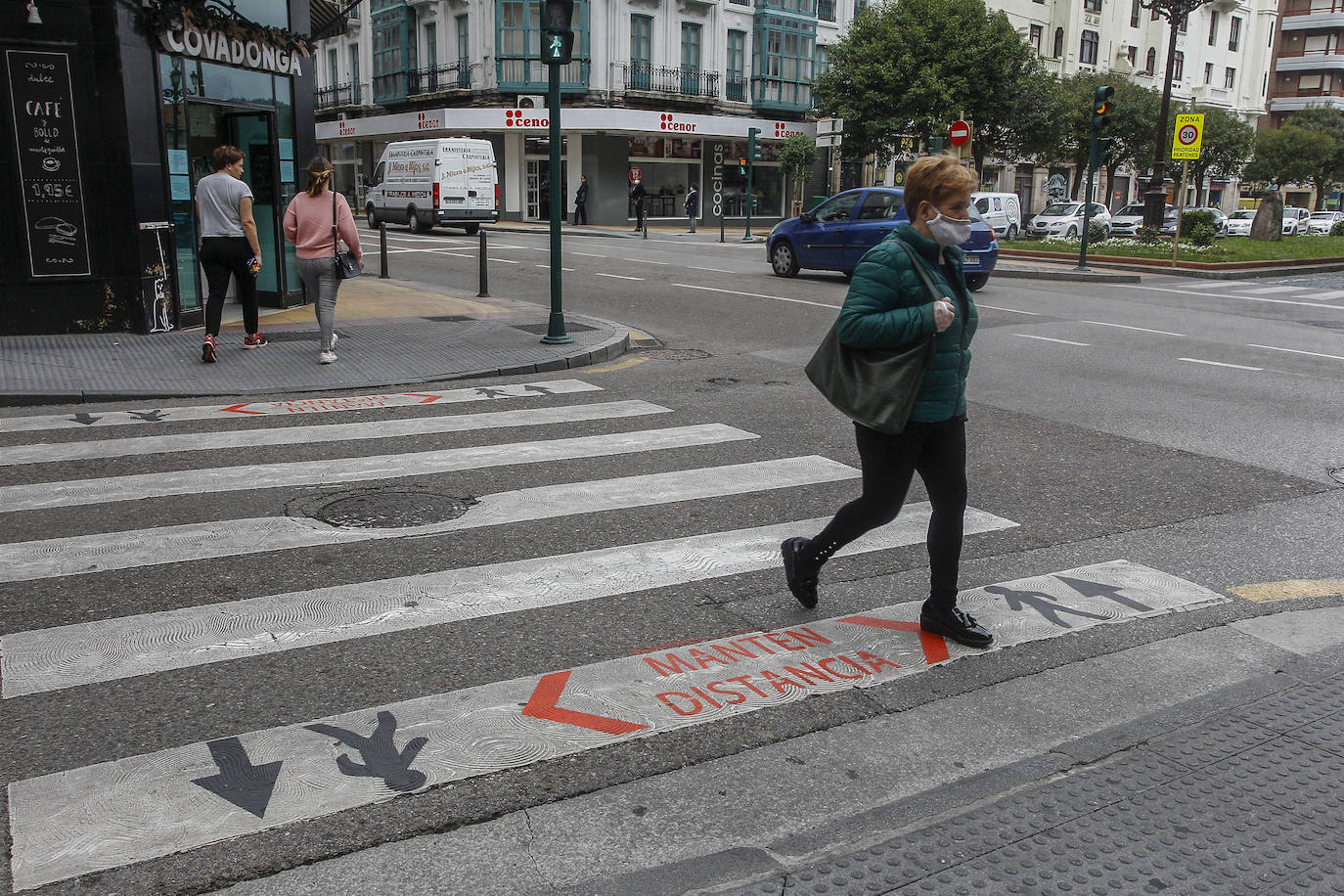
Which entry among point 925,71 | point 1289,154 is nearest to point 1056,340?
point 925,71

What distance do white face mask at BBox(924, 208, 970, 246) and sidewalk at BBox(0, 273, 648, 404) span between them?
247 inches

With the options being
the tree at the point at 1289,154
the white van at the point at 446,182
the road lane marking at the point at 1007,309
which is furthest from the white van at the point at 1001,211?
the tree at the point at 1289,154

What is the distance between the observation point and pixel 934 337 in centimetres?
393

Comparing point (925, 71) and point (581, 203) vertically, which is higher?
point (925, 71)

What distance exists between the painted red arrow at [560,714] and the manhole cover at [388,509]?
2008 mm

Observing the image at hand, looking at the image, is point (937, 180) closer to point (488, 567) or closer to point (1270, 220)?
point (488, 567)

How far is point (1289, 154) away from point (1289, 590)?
6755cm

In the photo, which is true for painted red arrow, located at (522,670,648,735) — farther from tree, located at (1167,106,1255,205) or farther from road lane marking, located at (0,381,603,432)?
tree, located at (1167,106,1255,205)

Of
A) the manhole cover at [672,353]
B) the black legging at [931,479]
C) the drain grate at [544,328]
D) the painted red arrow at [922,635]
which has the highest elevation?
the black legging at [931,479]

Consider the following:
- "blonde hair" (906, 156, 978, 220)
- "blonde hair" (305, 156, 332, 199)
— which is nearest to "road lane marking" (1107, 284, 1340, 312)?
"blonde hair" (305, 156, 332, 199)

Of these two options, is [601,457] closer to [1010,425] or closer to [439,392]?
[439,392]

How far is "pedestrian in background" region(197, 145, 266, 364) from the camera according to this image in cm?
968

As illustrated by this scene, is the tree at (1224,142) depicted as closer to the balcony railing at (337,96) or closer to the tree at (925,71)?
the tree at (925,71)

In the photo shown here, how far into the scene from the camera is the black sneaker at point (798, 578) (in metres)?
4.50
